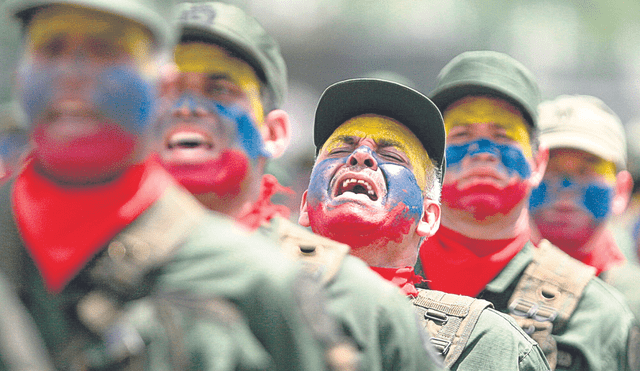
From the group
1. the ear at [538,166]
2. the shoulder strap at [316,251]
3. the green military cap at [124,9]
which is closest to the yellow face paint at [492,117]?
the ear at [538,166]

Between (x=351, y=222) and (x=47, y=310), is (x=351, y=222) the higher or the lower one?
the lower one

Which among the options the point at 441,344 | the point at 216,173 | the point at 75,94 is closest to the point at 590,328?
the point at 441,344

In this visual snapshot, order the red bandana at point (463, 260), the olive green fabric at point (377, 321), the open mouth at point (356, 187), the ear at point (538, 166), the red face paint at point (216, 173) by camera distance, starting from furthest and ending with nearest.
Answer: the ear at point (538, 166)
the red bandana at point (463, 260)
the red face paint at point (216, 173)
the open mouth at point (356, 187)
the olive green fabric at point (377, 321)

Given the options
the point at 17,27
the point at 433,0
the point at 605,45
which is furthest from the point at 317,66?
the point at 17,27

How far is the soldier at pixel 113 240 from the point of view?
77.1 inches

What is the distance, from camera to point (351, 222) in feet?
12.2

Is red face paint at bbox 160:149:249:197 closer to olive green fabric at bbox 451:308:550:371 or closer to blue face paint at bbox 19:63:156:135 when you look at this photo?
olive green fabric at bbox 451:308:550:371

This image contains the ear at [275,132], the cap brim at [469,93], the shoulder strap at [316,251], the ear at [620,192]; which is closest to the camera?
the shoulder strap at [316,251]

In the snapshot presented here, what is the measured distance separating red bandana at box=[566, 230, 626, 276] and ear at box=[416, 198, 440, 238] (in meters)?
2.20

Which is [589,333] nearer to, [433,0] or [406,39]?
[406,39]

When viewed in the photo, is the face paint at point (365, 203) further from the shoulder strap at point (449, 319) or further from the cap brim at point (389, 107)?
the shoulder strap at point (449, 319)

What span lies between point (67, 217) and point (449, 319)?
2.13 meters

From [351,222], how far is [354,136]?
0.47m

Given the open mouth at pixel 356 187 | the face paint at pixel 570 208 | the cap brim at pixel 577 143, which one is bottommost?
the face paint at pixel 570 208
